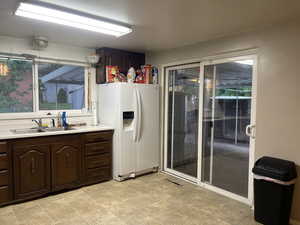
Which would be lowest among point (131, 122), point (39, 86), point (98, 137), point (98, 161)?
point (98, 161)

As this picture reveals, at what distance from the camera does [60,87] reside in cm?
385

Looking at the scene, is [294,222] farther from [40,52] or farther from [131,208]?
[40,52]

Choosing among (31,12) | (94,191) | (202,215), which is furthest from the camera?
(94,191)

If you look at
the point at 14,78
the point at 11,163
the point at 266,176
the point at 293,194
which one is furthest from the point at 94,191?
the point at 293,194

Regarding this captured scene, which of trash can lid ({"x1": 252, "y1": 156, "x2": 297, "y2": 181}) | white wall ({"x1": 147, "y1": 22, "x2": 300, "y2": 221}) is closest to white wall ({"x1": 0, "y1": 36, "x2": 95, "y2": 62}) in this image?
white wall ({"x1": 147, "y1": 22, "x2": 300, "y2": 221})

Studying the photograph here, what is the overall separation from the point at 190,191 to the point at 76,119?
232 cm

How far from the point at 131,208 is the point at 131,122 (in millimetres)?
1507

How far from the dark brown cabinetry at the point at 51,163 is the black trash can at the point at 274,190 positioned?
2342 mm

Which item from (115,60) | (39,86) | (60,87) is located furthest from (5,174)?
(115,60)

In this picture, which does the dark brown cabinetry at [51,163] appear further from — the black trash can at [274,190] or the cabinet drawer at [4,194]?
the black trash can at [274,190]

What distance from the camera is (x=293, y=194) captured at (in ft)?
8.06

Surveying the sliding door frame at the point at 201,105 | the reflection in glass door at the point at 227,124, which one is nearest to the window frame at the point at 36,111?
the sliding door frame at the point at 201,105

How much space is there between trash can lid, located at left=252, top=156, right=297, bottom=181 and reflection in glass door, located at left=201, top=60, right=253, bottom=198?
56 cm

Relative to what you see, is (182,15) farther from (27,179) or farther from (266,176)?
(27,179)
